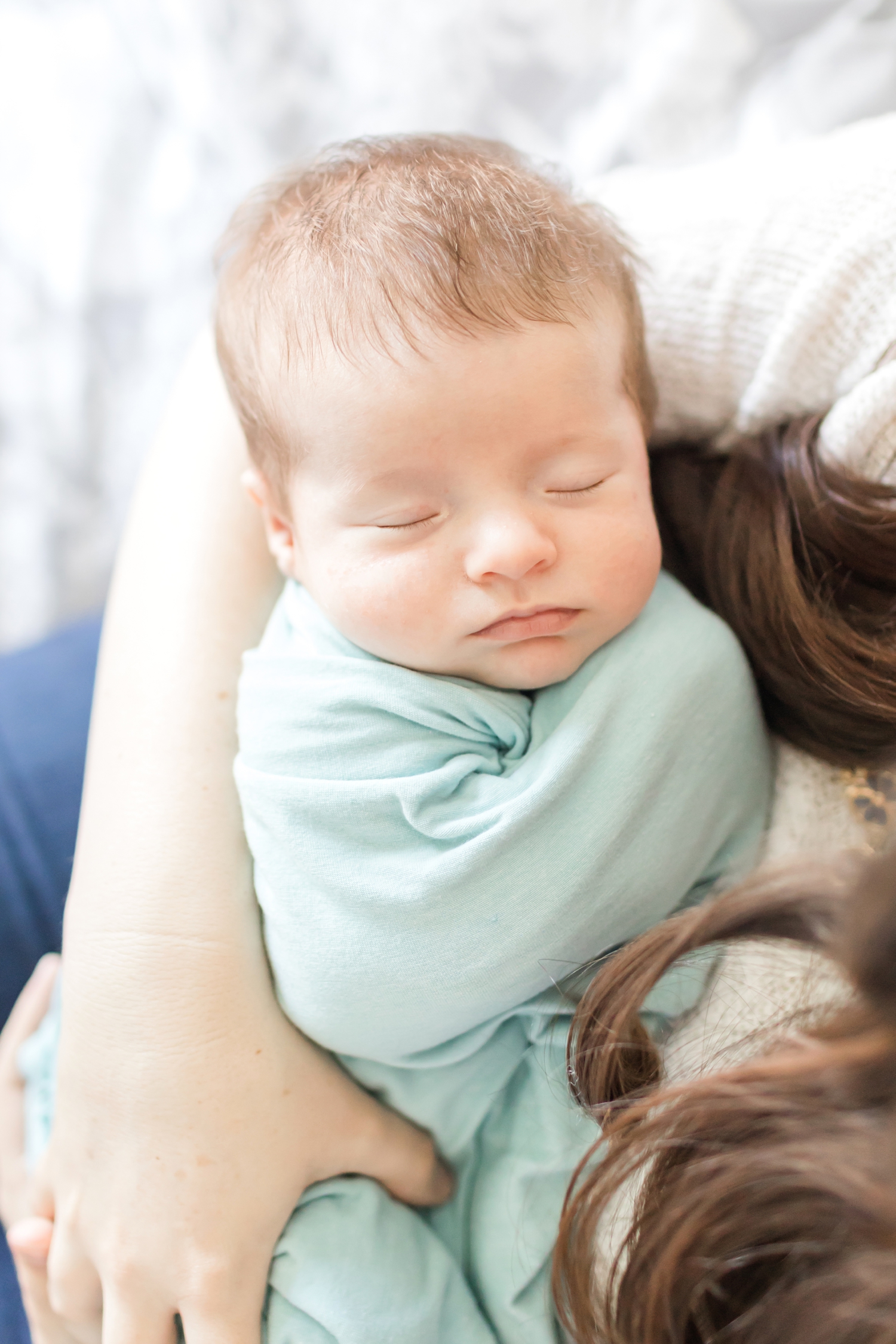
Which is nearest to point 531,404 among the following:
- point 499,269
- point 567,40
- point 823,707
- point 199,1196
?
point 499,269

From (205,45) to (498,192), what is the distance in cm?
85

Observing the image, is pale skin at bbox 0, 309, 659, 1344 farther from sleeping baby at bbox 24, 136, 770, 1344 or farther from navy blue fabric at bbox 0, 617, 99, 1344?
navy blue fabric at bbox 0, 617, 99, 1344

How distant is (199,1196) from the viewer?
0.72 meters

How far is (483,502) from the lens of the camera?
2.29 feet

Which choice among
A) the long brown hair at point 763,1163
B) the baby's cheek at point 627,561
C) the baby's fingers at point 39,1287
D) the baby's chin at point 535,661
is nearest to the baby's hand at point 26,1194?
the baby's fingers at point 39,1287

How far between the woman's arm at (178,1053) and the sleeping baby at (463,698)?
4 centimetres

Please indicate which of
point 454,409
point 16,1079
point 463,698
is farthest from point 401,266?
point 16,1079

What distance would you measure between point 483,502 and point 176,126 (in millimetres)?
1025

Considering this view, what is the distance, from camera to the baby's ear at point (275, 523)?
0.82 meters

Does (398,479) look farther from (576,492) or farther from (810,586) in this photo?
(810,586)

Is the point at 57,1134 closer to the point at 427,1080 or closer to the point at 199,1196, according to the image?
the point at 199,1196

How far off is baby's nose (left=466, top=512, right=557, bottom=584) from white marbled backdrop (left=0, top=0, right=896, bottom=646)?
2.36 ft

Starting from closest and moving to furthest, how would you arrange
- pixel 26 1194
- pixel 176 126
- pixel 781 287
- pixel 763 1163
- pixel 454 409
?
pixel 763 1163 → pixel 454 409 → pixel 781 287 → pixel 26 1194 → pixel 176 126

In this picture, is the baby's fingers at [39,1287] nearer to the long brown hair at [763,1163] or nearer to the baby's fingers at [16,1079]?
the baby's fingers at [16,1079]
